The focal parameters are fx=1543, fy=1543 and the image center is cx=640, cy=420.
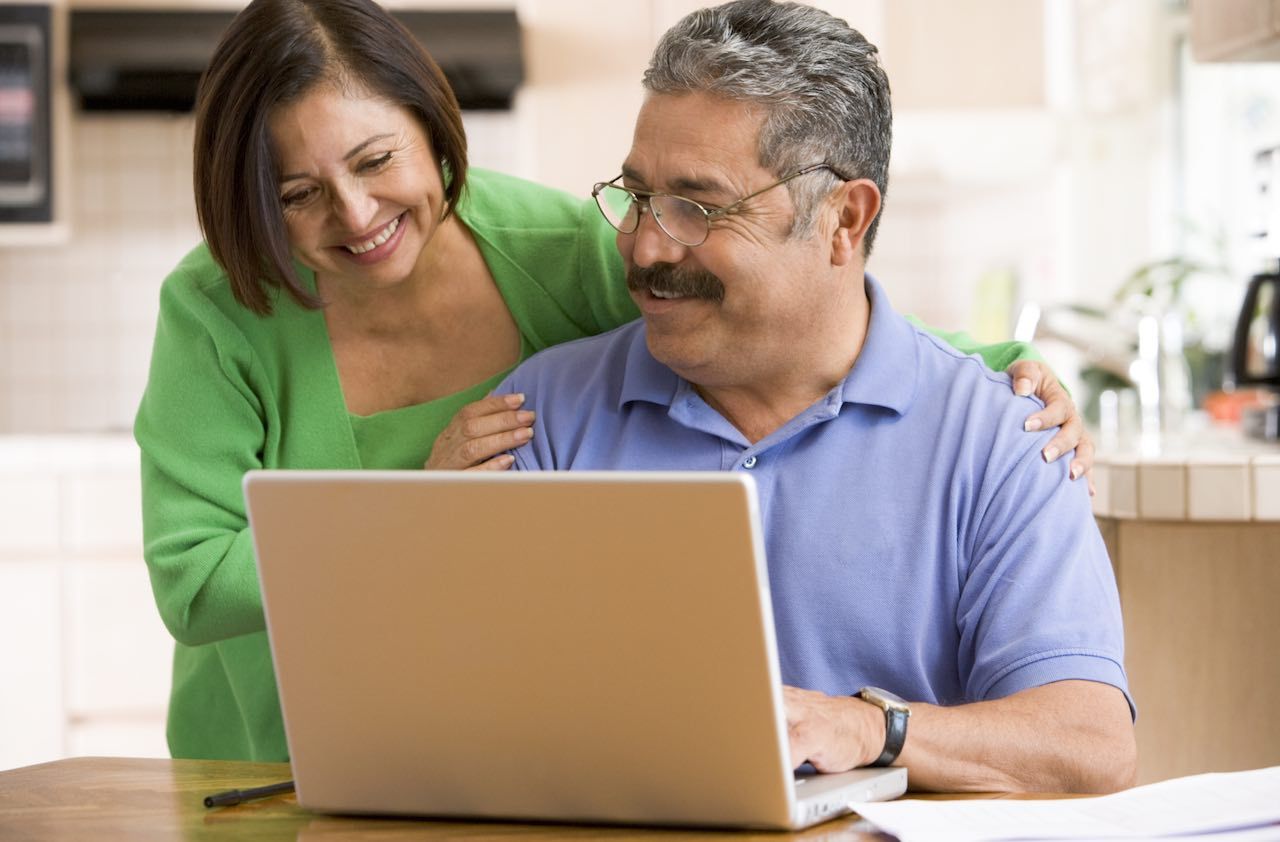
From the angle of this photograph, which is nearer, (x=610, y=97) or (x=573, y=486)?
(x=573, y=486)

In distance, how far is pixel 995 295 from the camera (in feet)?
14.2

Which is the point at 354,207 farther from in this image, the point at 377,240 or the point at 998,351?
the point at 998,351

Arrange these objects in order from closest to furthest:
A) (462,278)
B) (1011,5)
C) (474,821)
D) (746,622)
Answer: (746,622) → (474,821) → (462,278) → (1011,5)

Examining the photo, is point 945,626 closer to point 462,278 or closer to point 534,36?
point 462,278

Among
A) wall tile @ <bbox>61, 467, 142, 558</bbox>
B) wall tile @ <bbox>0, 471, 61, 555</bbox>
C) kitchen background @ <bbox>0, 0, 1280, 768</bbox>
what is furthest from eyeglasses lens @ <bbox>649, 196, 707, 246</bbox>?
wall tile @ <bbox>0, 471, 61, 555</bbox>

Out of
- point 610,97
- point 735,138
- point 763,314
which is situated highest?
point 610,97

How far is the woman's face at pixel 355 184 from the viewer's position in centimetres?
157

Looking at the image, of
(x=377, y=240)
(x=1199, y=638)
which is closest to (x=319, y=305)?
(x=377, y=240)

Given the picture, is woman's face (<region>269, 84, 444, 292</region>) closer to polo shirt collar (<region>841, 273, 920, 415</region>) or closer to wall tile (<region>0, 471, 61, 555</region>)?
polo shirt collar (<region>841, 273, 920, 415</region>)

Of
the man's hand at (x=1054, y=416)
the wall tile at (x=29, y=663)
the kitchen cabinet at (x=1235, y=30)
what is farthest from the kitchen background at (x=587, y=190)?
the man's hand at (x=1054, y=416)

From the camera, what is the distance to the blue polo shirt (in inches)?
56.2

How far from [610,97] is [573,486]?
10.3ft

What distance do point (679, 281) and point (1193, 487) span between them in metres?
0.88

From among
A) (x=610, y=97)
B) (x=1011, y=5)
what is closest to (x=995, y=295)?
(x=1011, y=5)
